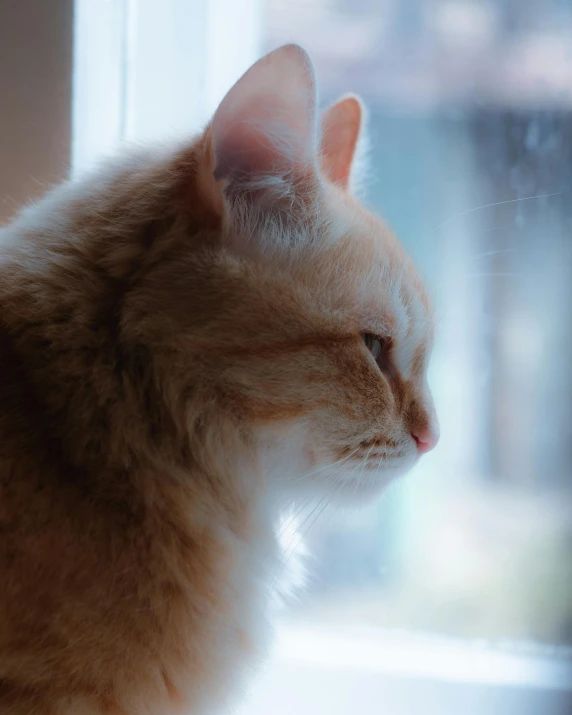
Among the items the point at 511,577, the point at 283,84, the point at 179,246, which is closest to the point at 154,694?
the point at 179,246

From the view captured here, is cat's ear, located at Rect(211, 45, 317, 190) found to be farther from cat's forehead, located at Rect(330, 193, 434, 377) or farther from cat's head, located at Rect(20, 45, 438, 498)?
cat's forehead, located at Rect(330, 193, 434, 377)

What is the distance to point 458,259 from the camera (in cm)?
123

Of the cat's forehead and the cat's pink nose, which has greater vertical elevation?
the cat's forehead

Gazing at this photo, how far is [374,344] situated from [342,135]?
40cm

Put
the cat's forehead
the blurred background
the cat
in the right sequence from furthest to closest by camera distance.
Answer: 1. the blurred background
2. the cat's forehead
3. the cat

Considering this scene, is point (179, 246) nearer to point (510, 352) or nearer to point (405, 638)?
point (510, 352)

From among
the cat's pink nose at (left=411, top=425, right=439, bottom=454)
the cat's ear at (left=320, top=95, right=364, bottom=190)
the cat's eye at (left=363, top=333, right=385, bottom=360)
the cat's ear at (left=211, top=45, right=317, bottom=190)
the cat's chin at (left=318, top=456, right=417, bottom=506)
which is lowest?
the cat's chin at (left=318, top=456, right=417, bottom=506)

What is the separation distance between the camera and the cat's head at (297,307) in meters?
0.75

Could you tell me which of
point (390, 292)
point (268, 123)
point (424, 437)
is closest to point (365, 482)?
point (424, 437)

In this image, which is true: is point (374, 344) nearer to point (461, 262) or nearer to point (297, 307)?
point (297, 307)

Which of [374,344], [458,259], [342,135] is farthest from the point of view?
[458,259]

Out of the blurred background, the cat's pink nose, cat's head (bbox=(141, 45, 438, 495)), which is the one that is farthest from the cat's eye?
the blurred background

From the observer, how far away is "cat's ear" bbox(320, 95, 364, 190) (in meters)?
1.07

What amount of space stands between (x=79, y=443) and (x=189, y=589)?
193 millimetres
